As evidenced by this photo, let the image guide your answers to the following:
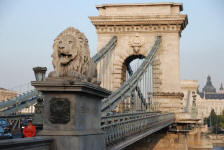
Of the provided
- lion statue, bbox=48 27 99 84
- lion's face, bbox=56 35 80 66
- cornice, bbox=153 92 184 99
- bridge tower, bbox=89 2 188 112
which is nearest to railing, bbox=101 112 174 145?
lion statue, bbox=48 27 99 84

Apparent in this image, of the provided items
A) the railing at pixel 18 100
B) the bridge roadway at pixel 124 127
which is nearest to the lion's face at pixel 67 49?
the bridge roadway at pixel 124 127

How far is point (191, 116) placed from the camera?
28031 mm

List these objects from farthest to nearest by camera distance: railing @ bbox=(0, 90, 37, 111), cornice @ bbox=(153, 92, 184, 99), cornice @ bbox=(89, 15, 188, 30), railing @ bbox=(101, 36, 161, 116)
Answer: cornice @ bbox=(89, 15, 188, 30) < cornice @ bbox=(153, 92, 184, 99) < railing @ bbox=(0, 90, 37, 111) < railing @ bbox=(101, 36, 161, 116)

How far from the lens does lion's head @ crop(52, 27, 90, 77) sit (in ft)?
23.2

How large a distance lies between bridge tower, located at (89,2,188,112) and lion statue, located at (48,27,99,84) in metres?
19.6

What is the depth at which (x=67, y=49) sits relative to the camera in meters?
7.08

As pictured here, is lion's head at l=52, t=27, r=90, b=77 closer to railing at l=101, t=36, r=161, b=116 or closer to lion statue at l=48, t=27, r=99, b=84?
lion statue at l=48, t=27, r=99, b=84

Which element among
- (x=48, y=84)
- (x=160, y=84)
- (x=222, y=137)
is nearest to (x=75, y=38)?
(x=48, y=84)

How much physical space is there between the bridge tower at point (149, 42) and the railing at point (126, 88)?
2.64ft

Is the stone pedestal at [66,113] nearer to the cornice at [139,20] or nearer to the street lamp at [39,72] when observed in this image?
the street lamp at [39,72]

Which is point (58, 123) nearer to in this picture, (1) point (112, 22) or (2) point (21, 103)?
(2) point (21, 103)

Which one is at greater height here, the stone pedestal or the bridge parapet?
the stone pedestal

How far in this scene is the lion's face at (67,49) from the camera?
7094 mm

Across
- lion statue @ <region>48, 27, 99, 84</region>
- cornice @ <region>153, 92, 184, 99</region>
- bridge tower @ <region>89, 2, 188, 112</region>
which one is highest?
bridge tower @ <region>89, 2, 188, 112</region>
